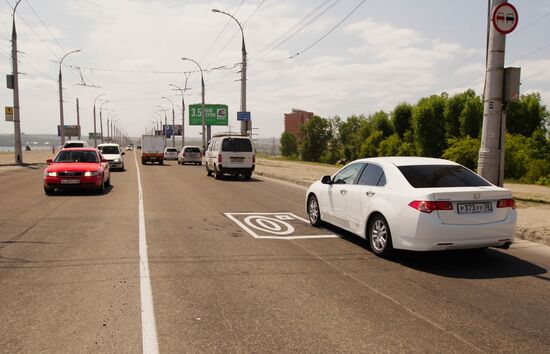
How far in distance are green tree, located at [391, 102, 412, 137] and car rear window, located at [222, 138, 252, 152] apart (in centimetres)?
5028

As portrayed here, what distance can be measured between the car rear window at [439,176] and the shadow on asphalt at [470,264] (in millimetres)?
1082

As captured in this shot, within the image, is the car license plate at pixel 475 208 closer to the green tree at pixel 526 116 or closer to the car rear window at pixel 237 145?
the car rear window at pixel 237 145

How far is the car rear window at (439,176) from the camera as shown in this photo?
6.54 m

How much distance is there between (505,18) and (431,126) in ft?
175

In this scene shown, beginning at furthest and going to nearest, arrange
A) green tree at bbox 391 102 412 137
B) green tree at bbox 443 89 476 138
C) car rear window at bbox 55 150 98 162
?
green tree at bbox 391 102 412 137, green tree at bbox 443 89 476 138, car rear window at bbox 55 150 98 162

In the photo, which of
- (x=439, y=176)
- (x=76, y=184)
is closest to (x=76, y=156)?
(x=76, y=184)

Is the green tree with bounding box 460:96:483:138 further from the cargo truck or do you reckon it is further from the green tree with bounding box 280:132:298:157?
the green tree with bounding box 280:132:298:157

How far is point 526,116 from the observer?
51.1 metres

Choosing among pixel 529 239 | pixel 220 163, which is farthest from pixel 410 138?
pixel 529 239

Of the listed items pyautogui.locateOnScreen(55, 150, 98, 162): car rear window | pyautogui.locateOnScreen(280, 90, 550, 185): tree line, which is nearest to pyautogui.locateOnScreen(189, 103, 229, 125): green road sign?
pyautogui.locateOnScreen(280, 90, 550, 185): tree line

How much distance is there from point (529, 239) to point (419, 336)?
5.34 m

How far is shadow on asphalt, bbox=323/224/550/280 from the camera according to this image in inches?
234

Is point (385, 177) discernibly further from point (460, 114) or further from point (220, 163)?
point (460, 114)

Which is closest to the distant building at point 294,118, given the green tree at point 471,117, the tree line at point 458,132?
the tree line at point 458,132
